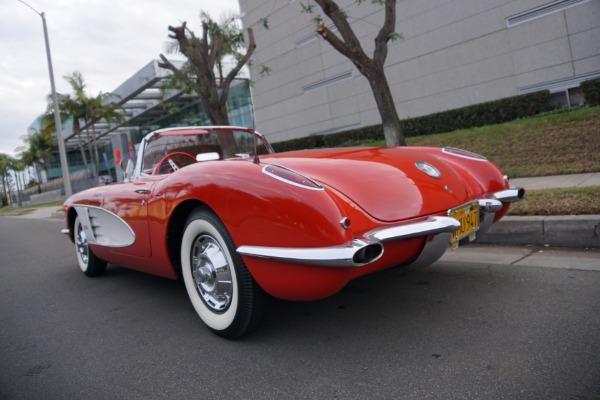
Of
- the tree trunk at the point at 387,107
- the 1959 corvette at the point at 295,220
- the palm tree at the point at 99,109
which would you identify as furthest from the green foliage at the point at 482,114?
the palm tree at the point at 99,109

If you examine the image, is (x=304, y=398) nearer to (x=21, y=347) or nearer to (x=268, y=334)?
(x=268, y=334)

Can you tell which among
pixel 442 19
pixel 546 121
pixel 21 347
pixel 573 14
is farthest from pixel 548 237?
pixel 442 19

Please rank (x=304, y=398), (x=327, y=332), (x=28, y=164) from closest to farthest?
(x=304, y=398) → (x=327, y=332) → (x=28, y=164)

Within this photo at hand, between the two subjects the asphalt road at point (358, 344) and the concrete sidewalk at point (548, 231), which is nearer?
the asphalt road at point (358, 344)

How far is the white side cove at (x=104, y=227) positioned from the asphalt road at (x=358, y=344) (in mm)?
507

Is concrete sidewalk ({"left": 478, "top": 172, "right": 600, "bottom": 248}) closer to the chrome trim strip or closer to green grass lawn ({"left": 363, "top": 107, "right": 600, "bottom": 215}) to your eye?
green grass lawn ({"left": 363, "top": 107, "right": 600, "bottom": 215})

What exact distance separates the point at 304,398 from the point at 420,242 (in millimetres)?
959

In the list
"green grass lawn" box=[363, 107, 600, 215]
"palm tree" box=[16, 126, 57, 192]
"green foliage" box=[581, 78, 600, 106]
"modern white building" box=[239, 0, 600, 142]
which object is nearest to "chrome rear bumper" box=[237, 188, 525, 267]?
"green grass lawn" box=[363, 107, 600, 215]

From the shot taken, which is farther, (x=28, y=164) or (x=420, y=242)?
(x=28, y=164)

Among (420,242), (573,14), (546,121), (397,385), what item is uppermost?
(573,14)

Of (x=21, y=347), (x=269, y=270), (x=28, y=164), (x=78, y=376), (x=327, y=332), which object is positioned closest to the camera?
(x=269, y=270)

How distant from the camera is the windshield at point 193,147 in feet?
12.2

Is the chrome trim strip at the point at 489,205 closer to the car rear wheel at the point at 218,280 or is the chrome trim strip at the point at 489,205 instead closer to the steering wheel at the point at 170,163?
the car rear wheel at the point at 218,280

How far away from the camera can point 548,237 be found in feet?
12.6
